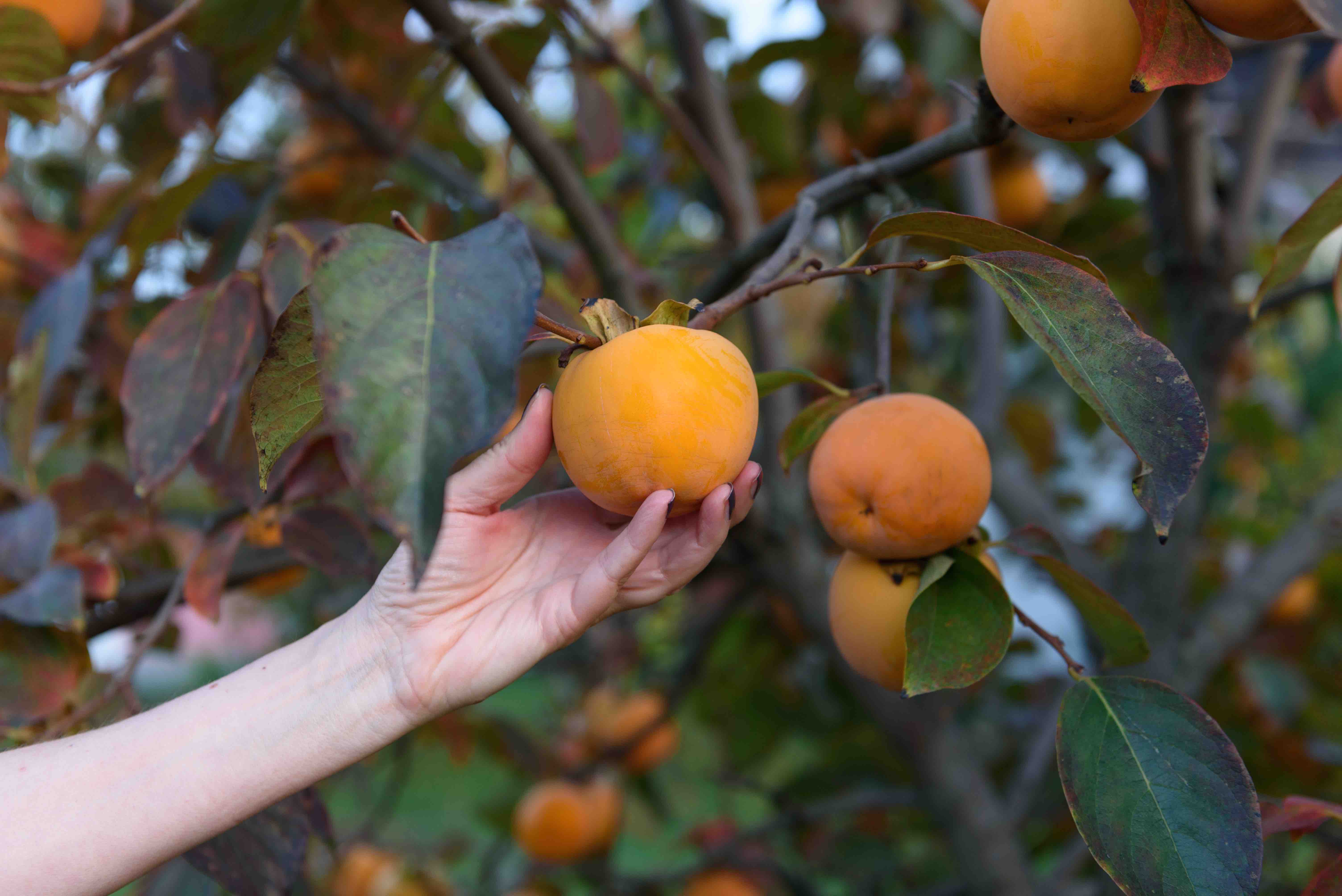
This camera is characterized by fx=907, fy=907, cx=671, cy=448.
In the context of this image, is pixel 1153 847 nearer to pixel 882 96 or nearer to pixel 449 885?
pixel 882 96

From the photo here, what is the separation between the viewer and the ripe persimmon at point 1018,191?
4.08ft

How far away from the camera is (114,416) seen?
125 cm

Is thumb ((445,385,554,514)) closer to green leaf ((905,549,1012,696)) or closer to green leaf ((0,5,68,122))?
green leaf ((905,549,1012,696))

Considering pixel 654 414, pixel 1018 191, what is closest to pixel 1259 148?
pixel 1018 191

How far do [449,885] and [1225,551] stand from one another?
1.75 meters

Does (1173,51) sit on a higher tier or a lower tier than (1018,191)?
higher

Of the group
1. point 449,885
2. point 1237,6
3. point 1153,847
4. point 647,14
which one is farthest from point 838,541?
point 449,885

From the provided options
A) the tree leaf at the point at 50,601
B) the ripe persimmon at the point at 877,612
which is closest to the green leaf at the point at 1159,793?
the ripe persimmon at the point at 877,612

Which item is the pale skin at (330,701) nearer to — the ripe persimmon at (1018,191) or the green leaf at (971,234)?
the green leaf at (971,234)

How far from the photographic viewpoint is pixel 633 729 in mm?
1667

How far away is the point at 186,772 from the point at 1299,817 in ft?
2.35

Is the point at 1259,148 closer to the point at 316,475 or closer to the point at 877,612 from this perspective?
the point at 877,612

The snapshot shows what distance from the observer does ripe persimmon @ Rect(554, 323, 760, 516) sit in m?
0.46

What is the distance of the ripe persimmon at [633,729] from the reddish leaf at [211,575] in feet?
2.98
